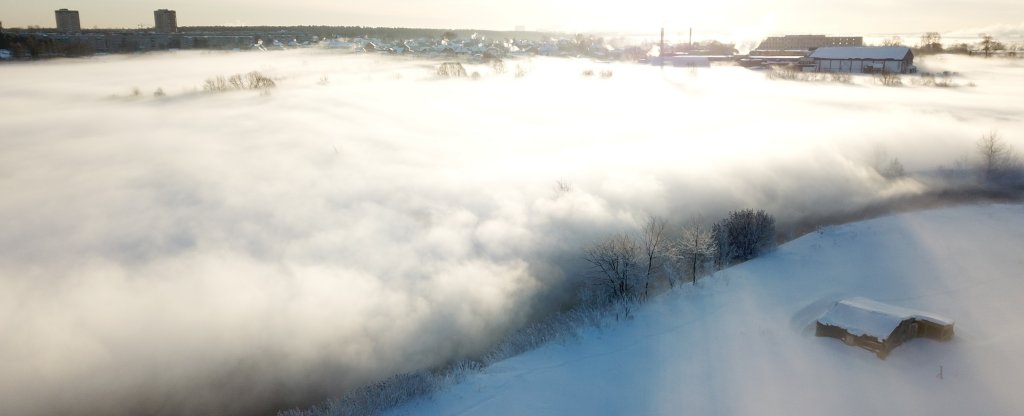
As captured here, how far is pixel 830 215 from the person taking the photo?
55688mm

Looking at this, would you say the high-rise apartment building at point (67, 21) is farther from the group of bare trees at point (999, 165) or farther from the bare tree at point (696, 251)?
the group of bare trees at point (999, 165)

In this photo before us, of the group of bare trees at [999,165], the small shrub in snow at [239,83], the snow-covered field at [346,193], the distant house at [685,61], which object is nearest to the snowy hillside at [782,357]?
the snow-covered field at [346,193]

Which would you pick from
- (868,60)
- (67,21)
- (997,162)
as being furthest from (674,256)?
(67,21)

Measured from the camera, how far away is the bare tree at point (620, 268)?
36.4 m

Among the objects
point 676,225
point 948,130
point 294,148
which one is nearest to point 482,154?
point 294,148

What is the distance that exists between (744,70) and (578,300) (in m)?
91.7

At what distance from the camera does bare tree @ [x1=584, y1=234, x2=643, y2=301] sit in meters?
36.4

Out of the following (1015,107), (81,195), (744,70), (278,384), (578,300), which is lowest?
(278,384)

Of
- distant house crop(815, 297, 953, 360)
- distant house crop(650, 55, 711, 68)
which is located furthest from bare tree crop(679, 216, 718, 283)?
distant house crop(650, 55, 711, 68)

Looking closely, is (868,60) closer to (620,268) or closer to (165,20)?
(620,268)

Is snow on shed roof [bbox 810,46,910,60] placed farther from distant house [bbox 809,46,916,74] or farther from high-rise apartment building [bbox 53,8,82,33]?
high-rise apartment building [bbox 53,8,82,33]

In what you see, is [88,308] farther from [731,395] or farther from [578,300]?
[731,395]

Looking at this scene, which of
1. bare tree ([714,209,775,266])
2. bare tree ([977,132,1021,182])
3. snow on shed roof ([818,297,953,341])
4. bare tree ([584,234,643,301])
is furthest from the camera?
bare tree ([977,132,1021,182])

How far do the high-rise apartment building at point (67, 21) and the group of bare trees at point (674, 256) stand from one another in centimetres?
11539
